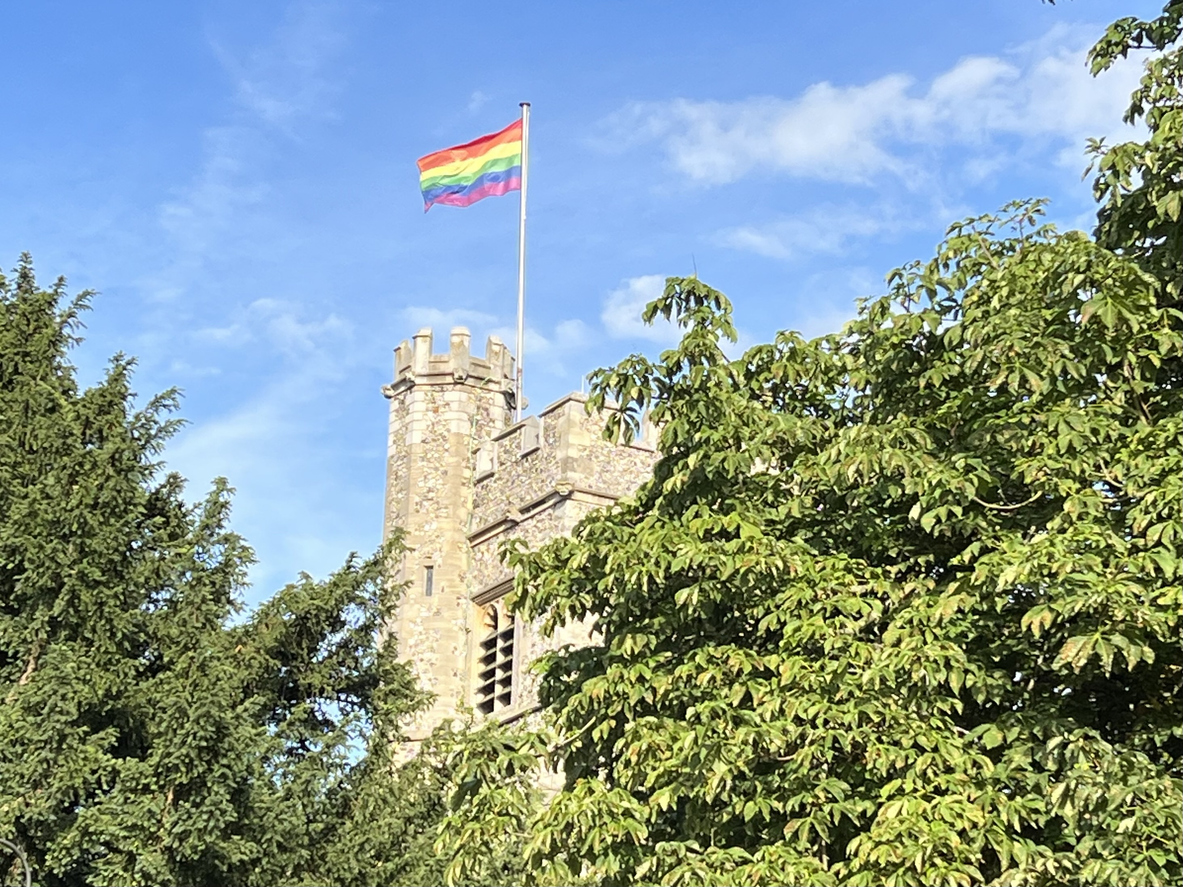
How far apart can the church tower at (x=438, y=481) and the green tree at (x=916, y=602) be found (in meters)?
18.0

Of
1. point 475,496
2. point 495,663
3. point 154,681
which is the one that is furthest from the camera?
point 475,496

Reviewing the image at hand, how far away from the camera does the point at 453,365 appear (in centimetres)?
3119

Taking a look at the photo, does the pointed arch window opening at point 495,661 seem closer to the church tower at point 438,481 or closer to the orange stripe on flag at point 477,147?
the church tower at point 438,481

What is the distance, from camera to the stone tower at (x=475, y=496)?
92.0 ft

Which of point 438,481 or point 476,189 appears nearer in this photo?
point 438,481

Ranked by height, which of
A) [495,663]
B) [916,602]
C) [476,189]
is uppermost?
[476,189]

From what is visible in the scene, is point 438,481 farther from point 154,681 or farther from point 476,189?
point 154,681

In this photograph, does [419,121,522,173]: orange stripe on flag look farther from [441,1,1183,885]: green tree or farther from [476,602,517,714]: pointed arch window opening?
[441,1,1183,885]: green tree

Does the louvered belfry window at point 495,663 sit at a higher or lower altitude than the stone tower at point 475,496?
lower

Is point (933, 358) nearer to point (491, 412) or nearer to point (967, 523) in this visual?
point (967, 523)

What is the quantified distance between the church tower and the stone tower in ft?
0.06

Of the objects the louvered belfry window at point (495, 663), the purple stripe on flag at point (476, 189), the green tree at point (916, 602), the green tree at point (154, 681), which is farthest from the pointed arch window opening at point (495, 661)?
the green tree at point (916, 602)

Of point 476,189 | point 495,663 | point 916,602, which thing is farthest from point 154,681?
point 476,189

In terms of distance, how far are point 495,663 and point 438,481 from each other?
11.8 ft
